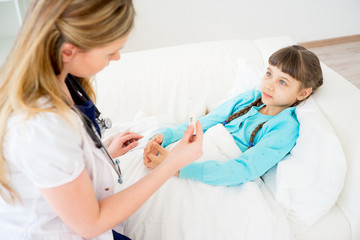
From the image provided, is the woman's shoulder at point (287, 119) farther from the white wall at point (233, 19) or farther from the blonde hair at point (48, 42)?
the white wall at point (233, 19)

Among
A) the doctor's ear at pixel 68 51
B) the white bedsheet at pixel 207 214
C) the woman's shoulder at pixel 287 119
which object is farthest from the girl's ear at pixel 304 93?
the doctor's ear at pixel 68 51

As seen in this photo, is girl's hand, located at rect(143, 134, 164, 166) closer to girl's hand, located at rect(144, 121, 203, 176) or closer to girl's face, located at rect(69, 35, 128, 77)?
girl's hand, located at rect(144, 121, 203, 176)

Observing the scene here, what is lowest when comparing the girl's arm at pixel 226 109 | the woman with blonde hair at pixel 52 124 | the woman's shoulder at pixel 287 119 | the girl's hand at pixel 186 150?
the girl's arm at pixel 226 109

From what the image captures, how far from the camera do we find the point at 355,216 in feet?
3.92

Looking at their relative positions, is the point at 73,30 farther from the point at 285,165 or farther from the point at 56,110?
the point at 285,165

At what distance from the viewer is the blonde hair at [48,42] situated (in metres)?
0.71

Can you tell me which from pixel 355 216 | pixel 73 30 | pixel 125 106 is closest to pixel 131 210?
pixel 73 30

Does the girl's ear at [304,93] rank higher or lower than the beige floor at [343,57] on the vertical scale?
higher

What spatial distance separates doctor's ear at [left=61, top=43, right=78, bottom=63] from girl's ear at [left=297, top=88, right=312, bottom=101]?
1087mm

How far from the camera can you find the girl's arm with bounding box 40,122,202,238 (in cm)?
75

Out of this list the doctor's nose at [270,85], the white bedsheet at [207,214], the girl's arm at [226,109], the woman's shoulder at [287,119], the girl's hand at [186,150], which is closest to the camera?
the girl's hand at [186,150]

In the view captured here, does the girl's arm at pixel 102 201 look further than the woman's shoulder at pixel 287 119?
No

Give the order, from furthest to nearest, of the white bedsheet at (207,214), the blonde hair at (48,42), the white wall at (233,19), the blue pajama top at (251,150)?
1. the white wall at (233,19)
2. the blue pajama top at (251,150)
3. the white bedsheet at (207,214)
4. the blonde hair at (48,42)

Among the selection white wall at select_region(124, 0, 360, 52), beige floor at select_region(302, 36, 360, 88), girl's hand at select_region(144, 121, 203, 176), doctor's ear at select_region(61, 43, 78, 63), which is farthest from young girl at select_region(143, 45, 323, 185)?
beige floor at select_region(302, 36, 360, 88)
